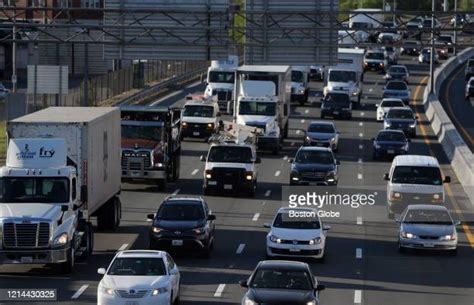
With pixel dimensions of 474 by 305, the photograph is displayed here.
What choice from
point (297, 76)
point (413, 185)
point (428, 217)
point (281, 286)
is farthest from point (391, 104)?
point (281, 286)

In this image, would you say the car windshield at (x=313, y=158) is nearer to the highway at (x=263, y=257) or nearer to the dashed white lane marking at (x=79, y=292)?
the highway at (x=263, y=257)

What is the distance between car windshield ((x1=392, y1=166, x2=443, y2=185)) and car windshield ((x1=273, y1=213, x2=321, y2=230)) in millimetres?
8115

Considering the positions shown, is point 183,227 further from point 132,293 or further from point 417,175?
point 417,175

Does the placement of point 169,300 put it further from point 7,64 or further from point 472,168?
point 7,64

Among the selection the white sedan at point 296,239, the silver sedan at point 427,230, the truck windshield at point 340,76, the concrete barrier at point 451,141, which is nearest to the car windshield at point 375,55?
the concrete barrier at point 451,141

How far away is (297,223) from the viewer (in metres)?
35.6

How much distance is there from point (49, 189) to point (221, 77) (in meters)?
50.2

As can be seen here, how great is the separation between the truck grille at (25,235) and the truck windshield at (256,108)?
105ft

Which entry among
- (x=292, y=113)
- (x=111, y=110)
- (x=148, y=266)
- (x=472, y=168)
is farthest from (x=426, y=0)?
(x=148, y=266)

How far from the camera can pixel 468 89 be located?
94438 mm

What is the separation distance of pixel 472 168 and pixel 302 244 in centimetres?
1726

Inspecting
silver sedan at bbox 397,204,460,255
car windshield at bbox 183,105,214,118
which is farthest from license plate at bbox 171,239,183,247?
car windshield at bbox 183,105,214,118

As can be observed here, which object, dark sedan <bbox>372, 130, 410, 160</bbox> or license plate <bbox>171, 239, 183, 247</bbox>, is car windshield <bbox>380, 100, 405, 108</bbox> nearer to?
dark sedan <bbox>372, 130, 410, 160</bbox>

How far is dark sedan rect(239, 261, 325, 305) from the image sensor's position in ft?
85.5
